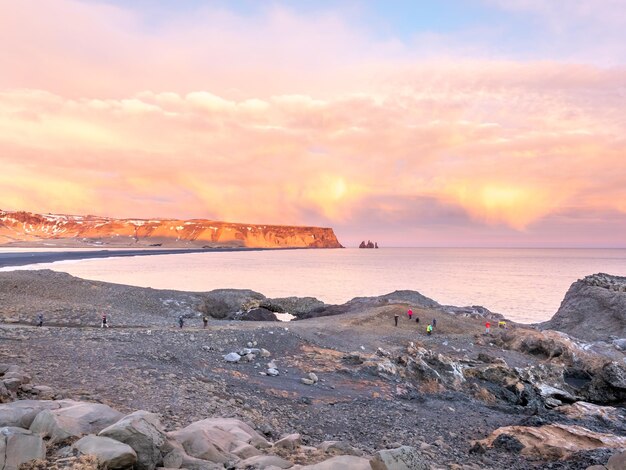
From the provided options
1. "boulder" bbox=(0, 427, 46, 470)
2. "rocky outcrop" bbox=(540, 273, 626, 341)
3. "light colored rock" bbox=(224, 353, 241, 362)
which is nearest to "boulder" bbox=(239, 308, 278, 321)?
"light colored rock" bbox=(224, 353, 241, 362)

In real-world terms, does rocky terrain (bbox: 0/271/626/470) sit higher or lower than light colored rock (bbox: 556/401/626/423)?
higher

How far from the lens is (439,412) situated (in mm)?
15086

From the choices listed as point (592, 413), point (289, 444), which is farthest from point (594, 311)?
point (289, 444)

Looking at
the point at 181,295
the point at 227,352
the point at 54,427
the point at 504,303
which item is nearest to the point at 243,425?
the point at 54,427

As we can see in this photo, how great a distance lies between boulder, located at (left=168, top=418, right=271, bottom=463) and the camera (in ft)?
25.1

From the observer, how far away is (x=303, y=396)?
14.7 meters

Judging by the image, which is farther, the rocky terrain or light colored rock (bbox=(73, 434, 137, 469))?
the rocky terrain

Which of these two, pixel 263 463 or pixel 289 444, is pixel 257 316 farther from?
pixel 263 463

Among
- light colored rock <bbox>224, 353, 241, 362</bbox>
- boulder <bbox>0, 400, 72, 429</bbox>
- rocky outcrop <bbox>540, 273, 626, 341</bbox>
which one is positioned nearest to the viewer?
boulder <bbox>0, 400, 72, 429</bbox>

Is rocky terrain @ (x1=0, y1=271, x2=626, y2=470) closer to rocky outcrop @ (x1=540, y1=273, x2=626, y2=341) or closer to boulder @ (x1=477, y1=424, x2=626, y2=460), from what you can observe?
boulder @ (x1=477, y1=424, x2=626, y2=460)

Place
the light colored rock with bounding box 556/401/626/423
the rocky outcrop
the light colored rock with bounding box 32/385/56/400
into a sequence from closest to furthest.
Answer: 1. the light colored rock with bounding box 32/385/56/400
2. the light colored rock with bounding box 556/401/626/423
3. the rocky outcrop

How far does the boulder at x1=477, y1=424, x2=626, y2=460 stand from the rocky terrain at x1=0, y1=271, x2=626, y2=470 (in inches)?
1.9

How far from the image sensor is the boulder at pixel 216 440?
764cm

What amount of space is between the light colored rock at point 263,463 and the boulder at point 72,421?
98.0 inches
